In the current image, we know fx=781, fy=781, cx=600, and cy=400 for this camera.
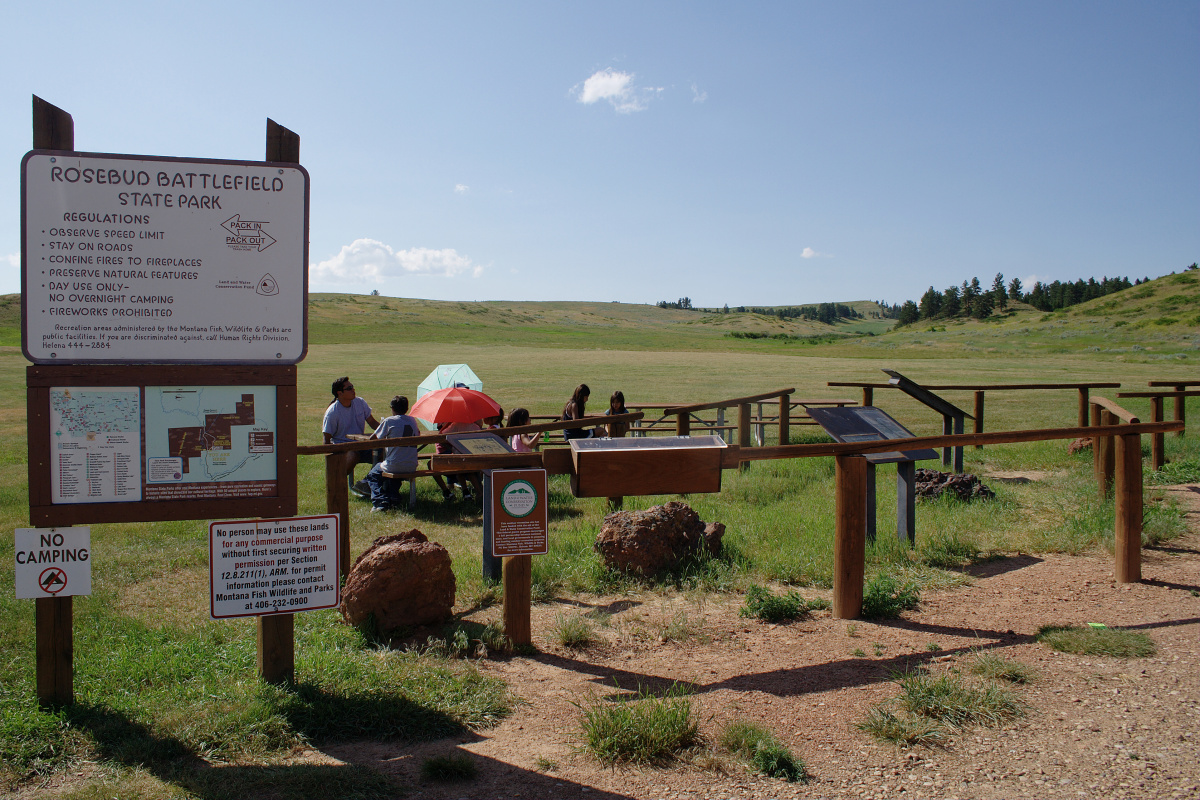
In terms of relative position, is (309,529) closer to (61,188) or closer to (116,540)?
(61,188)

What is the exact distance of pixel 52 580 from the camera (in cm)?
340

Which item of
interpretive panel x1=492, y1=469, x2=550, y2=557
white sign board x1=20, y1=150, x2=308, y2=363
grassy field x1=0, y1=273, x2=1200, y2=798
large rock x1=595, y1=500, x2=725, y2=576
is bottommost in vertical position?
grassy field x1=0, y1=273, x2=1200, y2=798

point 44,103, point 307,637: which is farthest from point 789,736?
point 44,103

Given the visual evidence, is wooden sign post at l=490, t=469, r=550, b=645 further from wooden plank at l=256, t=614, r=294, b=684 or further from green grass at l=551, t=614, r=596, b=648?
wooden plank at l=256, t=614, r=294, b=684

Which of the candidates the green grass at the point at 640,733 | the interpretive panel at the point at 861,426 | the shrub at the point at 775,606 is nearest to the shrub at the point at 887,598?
the shrub at the point at 775,606

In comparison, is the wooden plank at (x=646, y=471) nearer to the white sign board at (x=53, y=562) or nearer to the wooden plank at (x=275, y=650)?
the wooden plank at (x=275, y=650)

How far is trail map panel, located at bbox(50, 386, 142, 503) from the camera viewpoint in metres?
3.38

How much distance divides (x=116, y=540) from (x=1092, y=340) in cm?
7055

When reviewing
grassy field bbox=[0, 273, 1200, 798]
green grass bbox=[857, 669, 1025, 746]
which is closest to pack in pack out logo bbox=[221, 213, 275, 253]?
grassy field bbox=[0, 273, 1200, 798]

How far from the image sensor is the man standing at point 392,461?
8.26m

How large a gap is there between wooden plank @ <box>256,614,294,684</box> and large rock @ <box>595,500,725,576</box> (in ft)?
7.82

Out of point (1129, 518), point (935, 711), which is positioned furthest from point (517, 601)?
point (1129, 518)

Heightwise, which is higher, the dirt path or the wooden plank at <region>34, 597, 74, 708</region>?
the wooden plank at <region>34, 597, 74, 708</region>

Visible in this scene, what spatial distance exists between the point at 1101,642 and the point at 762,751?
205 centimetres
